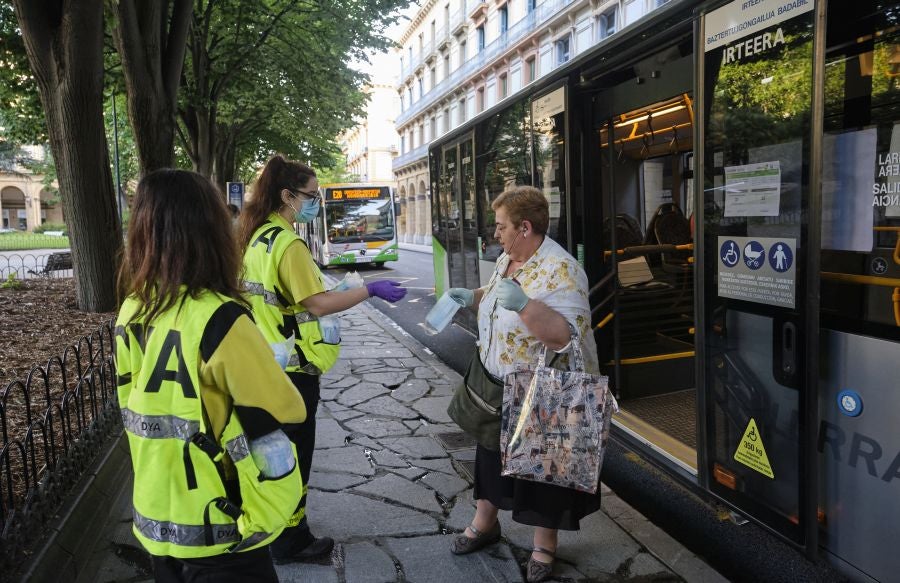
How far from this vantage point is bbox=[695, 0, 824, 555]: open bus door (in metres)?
2.66

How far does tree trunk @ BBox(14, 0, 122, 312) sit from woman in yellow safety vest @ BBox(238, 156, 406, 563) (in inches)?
204

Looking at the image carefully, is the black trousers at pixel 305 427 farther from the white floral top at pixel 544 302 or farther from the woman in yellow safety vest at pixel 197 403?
the woman in yellow safety vest at pixel 197 403

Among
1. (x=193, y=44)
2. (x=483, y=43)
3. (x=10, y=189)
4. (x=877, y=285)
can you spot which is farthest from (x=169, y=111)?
(x=10, y=189)

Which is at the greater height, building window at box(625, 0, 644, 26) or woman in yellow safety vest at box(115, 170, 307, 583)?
building window at box(625, 0, 644, 26)

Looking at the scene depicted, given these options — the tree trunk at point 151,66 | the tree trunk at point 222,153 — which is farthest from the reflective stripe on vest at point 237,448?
the tree trunk at point 222,153

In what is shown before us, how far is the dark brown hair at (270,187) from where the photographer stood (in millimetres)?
3193

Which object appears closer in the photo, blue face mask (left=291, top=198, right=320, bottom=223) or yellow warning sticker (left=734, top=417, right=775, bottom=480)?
yellow warning sticker (left=734, top=417, right=775, bottom=480)

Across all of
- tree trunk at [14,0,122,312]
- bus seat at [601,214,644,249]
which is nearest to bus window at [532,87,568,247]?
bus seat at [601,214,644,249]

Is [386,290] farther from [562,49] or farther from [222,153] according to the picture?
[562,49]

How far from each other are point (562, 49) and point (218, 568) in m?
31.3

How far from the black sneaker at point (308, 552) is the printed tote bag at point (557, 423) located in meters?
1.15

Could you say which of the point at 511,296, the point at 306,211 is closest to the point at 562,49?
the point at 306,211

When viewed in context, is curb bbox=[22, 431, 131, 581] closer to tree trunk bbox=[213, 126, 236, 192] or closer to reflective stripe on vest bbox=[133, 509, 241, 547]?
reflective stripe on vest bbox=[133, 509, 241, 547]

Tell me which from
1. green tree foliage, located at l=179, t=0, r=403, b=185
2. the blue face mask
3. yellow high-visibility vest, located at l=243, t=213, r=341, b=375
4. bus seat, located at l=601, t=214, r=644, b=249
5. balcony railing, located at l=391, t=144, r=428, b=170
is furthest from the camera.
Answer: balcony railing, located at l=391, t=144, r=428, b=170
